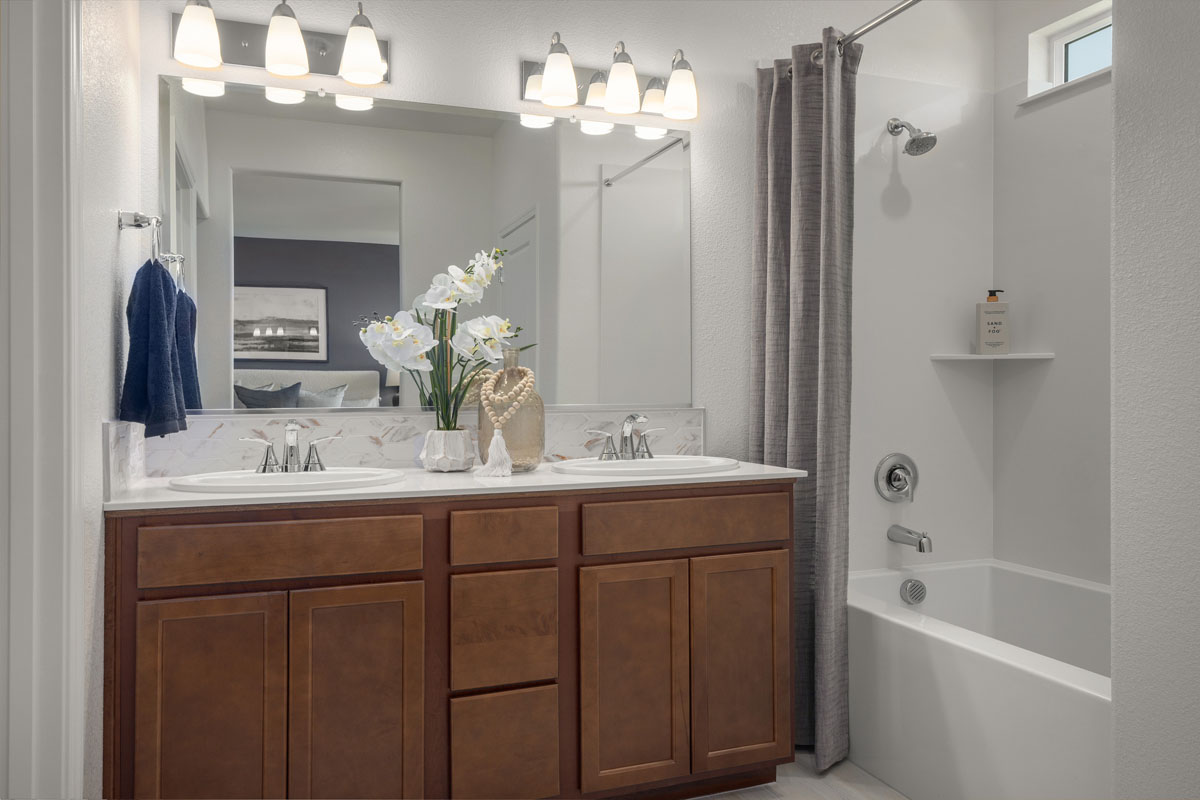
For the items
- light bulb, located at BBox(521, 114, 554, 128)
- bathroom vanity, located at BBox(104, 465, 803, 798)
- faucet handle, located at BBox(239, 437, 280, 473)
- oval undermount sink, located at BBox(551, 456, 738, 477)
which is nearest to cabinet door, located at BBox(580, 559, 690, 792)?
bathroom vanity, located at BBox(104, 465, 803, 798)

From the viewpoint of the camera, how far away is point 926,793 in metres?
2.20

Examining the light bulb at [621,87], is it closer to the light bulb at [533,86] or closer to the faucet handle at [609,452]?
the light bulb at [533,86]

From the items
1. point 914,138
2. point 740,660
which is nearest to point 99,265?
point 740,660

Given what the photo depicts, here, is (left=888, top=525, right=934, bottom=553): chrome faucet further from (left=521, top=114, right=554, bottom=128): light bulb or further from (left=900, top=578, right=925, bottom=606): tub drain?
(left=521, top=114, right=554, bottom=128): light bulb

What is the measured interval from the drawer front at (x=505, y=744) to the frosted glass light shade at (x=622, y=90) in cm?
172

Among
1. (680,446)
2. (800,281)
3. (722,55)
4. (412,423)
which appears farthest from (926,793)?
(722,55)

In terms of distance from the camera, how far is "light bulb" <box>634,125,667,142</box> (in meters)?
2.65

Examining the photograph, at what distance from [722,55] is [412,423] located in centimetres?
159

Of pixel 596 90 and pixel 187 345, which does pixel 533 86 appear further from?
pixel 187 345

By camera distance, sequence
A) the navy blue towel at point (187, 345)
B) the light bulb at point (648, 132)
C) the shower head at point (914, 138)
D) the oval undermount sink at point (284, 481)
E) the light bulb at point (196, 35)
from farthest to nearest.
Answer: the shower head at point (914, 138)
the light bulb at point (648, 132)
the light bulb at point (196, 35)
the navy blue towel at point (187, 345)
the oval undermount sink at point (284, 481)

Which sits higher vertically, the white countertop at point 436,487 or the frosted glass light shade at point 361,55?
the frosted glass light shade at point 361,55

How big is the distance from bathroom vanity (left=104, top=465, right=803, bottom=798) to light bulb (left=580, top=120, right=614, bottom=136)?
1099 mm

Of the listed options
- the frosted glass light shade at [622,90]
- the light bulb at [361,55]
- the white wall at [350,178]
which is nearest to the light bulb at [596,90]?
the frosted glass light shade at [622,90]

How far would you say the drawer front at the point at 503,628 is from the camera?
6.23ft
